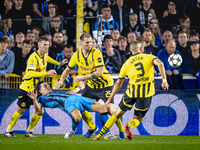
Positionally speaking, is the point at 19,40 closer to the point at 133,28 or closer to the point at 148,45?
the point at 133,28

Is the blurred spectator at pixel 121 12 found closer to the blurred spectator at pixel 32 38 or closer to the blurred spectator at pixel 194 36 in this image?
the blurred spectator at pixel 194 36

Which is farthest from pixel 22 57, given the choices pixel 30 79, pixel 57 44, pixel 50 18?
pixel 30 79

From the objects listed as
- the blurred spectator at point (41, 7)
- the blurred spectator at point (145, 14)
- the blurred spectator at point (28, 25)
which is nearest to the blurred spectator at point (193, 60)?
the blurred spectator at point (145, 14)

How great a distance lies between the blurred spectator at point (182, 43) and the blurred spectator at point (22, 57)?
437cm

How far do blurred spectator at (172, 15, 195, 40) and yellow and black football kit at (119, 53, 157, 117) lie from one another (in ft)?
13.3

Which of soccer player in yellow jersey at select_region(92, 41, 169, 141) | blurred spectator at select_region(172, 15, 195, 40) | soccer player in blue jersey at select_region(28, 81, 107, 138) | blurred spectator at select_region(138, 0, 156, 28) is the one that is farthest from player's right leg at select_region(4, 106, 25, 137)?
blurred spectator at select_region(172, 15, 195, 40)

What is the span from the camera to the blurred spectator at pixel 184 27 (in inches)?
342

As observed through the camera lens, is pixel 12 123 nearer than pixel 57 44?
Yes

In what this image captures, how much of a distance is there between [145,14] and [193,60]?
195 cm

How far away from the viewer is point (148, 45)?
8.47 metres

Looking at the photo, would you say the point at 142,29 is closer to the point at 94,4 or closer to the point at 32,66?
the point at 94,4

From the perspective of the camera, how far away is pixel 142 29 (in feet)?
28.2

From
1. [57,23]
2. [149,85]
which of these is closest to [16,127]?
[57,23]

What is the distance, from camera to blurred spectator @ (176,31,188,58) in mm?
8391
